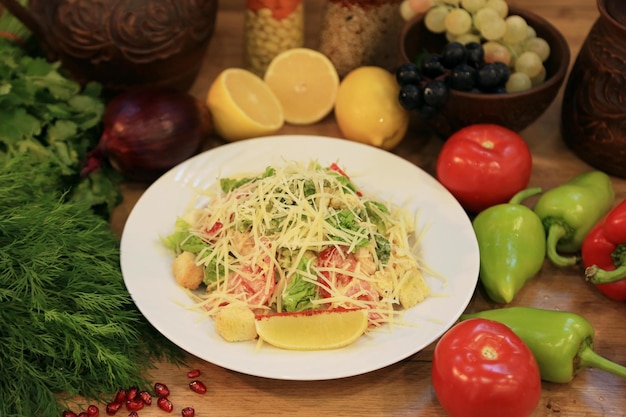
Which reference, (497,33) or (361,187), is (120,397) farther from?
(497,33)

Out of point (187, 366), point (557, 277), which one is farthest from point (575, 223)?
point (187, 366)

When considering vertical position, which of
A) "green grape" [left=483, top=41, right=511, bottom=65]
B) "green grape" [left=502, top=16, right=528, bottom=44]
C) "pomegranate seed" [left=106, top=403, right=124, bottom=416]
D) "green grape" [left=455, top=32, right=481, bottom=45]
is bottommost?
"pomegranate seed" [left=106, top=403, right=124, bottom=416]

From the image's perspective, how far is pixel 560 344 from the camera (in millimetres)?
1247

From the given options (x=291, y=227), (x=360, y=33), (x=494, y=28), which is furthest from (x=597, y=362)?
(x=360, y=33)

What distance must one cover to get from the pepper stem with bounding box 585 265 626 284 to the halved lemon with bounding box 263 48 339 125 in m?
0.85

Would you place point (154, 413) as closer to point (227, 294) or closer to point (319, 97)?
point (227, 294)

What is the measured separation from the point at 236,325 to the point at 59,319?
0.31 meters

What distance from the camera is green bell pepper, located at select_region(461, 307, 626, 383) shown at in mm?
1246

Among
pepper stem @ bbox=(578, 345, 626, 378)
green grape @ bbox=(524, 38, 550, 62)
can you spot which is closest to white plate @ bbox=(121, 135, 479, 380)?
pepper stem @ bbox=(578, 345, 626, 378)

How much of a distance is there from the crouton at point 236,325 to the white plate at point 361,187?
1 centimetres

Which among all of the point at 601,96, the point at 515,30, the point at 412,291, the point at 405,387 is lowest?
the point at 405,387

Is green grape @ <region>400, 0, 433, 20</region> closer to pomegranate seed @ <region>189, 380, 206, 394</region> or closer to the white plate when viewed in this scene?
the white plate

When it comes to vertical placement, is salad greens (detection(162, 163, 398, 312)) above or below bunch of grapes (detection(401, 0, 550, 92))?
below

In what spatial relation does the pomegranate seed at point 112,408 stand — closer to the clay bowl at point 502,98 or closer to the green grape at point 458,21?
the clay bowl at point 502,98
